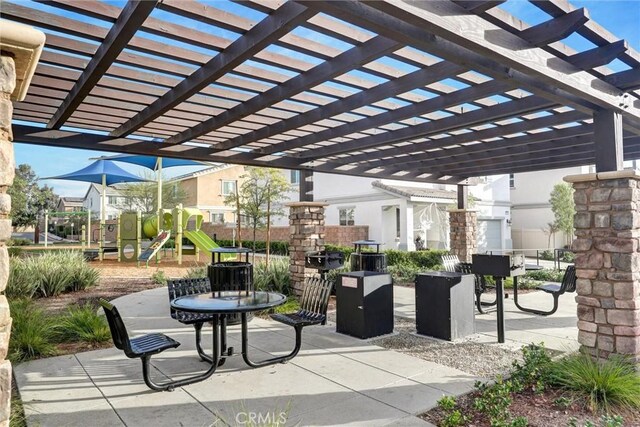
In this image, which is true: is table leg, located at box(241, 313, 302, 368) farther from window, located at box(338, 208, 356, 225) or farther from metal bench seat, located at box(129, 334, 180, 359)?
window, located at box(338, 208, 356, 225)

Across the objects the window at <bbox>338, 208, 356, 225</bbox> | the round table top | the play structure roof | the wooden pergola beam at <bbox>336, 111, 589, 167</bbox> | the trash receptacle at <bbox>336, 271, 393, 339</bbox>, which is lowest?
the trash receptacle at <bbox>336, 271, 393, 339</bbox>

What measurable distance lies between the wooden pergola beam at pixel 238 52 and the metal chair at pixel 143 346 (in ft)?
7.96

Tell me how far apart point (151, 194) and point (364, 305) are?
2867cm

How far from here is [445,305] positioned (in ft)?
19.5

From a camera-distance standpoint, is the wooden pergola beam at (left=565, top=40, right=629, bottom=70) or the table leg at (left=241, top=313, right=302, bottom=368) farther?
the table leg at (left=241, top=313, right=302, bottom=368)

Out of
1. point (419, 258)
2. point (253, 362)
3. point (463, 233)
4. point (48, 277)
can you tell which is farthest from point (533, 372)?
point (419, 258)

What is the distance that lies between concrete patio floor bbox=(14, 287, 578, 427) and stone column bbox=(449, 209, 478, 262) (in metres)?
6.56

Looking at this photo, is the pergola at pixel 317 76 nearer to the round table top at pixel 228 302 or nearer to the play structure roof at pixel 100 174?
the round table top at pixel 228 302

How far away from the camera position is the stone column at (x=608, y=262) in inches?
177

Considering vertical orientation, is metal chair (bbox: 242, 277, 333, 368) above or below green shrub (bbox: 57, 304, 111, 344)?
above

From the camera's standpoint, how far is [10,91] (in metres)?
2.07

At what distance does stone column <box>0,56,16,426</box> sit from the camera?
1.94 m

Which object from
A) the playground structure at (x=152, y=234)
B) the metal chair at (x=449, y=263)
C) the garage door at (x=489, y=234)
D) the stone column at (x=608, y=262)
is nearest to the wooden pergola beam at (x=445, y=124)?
the stone column at (x=608, y=262)

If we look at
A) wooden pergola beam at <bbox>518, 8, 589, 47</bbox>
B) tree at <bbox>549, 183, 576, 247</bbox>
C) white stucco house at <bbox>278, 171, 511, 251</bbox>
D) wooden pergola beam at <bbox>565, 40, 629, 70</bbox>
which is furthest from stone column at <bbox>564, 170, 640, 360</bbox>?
tree at <bbox>549, 183, 576, 247</bbox>
